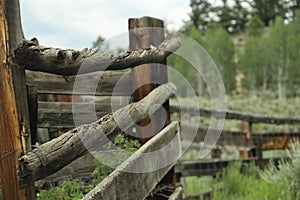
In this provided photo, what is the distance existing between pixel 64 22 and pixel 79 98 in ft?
2.63

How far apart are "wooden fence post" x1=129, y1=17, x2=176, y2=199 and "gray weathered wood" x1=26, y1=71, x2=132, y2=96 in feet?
0.25

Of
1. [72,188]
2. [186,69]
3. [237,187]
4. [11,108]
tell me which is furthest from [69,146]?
[186,69]

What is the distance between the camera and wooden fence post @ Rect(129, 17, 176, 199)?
2.57 meters

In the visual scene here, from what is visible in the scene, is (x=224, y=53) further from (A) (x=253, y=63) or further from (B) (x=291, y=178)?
(B) (x=291, y=178)

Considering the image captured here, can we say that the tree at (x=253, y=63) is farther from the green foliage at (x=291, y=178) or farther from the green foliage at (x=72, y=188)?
the green foliage at (x=72, y=188)

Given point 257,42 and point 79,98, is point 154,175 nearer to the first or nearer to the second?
point 79,98

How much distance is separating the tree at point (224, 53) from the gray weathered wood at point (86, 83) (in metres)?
29.6

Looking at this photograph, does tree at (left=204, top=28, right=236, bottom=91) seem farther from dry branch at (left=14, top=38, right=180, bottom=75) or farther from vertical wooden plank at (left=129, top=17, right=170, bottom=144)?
dry branch at (left=14, top=38, right=180, bottom=75)

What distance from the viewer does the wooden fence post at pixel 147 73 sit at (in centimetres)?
257

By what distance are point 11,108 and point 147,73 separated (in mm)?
1286

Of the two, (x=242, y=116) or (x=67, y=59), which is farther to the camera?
(x=242, y=116)

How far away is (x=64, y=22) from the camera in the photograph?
3.61m

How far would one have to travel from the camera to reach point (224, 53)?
33.4 meters

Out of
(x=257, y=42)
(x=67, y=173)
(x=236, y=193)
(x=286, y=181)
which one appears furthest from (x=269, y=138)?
(x=257, y=42)
